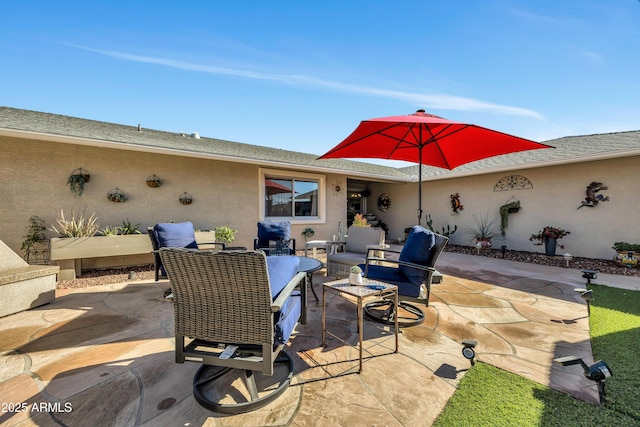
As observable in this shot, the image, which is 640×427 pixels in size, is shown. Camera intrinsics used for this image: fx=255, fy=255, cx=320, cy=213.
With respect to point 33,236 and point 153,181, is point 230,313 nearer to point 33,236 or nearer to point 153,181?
point 153,181

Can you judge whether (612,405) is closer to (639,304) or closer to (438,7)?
(639,304)

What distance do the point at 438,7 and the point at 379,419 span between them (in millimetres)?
7227

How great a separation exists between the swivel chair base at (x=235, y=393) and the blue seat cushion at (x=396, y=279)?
1548mm

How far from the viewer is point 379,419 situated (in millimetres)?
1795

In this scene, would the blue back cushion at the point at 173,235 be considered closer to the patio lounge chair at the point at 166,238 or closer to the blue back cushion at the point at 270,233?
the patio lounge chair at the point at 166,238

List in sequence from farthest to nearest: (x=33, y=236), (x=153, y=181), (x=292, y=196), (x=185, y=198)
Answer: (x=292, y=196)
(x=185, y=198)
(x=153, y=181)
(x=33, y=236)

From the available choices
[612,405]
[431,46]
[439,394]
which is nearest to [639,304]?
[612,405]

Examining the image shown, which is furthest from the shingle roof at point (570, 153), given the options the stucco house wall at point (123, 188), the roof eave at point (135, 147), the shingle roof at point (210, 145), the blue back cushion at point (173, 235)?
the blue back cushion at point (173, 235)

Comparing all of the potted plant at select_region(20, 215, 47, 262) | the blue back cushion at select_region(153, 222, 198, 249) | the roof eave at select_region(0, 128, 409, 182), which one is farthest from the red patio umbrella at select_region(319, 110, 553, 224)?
the potted plant at select_region(20, 215, 47, 262)

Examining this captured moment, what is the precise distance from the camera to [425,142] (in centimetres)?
448

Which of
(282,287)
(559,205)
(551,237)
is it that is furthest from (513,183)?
(282,287)

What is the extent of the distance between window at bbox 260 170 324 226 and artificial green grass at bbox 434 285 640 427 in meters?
6.77

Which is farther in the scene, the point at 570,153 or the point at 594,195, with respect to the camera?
the point at 570,153

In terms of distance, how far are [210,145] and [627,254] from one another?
11033mm
